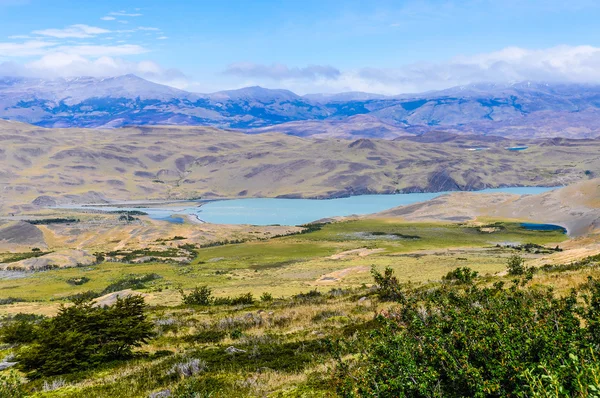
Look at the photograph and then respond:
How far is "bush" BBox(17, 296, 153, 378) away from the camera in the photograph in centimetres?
1673

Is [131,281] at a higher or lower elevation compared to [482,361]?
lower

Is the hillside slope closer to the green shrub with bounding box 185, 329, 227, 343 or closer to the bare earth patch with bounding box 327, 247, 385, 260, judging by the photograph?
the bare earth patch with bounding box 327, 247, 385, 260

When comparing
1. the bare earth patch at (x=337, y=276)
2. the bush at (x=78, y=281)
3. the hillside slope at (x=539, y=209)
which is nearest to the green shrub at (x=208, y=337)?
the bare earth patch at (x=337, y=276)

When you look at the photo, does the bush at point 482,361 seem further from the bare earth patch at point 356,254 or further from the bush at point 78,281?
the bare earth patch at point 356,254

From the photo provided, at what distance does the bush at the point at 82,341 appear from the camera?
54.9 ft

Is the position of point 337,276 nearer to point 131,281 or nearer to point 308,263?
point 308,263

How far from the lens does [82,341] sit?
17281 mm

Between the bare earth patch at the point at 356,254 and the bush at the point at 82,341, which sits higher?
the bush at the point at 82,341

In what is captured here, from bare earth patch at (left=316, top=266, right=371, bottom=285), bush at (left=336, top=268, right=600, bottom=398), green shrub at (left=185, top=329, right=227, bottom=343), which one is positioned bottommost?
bare earth patch at (left=316, top=266, right=371, bottom=285)

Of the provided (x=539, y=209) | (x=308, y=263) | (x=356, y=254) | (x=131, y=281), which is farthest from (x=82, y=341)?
(x=539, y=209)

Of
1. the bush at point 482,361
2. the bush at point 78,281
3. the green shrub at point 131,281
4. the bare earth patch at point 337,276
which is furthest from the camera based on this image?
the bush at point 78,281

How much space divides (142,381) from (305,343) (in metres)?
6.37

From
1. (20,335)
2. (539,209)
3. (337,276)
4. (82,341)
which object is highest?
(82,341)

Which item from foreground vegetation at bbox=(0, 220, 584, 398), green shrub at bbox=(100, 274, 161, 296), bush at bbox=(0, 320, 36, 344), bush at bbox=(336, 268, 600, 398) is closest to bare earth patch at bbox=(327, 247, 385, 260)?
green shrub at bbox=(100, 274, 161, 296)
